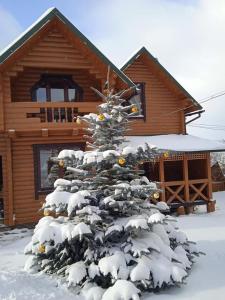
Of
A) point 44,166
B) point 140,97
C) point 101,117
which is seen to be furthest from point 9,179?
point 140,97

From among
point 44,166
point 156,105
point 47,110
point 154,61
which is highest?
point 154,61

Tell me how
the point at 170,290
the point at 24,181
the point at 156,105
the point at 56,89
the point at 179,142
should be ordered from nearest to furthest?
1. the point at 170,290
2. the point at 24,181
3. the point at 56,89
4. the point at 179,142
5. the point at 156,105

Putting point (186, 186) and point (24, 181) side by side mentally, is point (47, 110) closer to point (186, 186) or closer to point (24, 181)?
point (24, 181)

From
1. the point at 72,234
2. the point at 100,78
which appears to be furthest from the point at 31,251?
the point at 100,78

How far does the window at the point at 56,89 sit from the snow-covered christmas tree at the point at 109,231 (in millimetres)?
6749

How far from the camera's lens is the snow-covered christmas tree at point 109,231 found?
21.4 feet

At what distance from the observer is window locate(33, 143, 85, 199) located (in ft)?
44.2

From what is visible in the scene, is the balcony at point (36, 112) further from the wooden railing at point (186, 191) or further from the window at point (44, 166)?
the wooden railing at point (186, 191)

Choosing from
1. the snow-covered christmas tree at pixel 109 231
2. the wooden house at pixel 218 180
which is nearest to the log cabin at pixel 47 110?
the snow-covered christmas tree at pixel 109 231

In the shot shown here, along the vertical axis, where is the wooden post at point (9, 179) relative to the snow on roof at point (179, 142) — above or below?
below

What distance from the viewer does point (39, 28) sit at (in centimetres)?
1244

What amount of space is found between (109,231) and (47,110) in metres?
8.00

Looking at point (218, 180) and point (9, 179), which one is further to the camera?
point (218, 180)

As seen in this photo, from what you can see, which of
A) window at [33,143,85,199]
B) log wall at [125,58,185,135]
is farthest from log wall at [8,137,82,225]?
log wall at [125,58,185,135]
